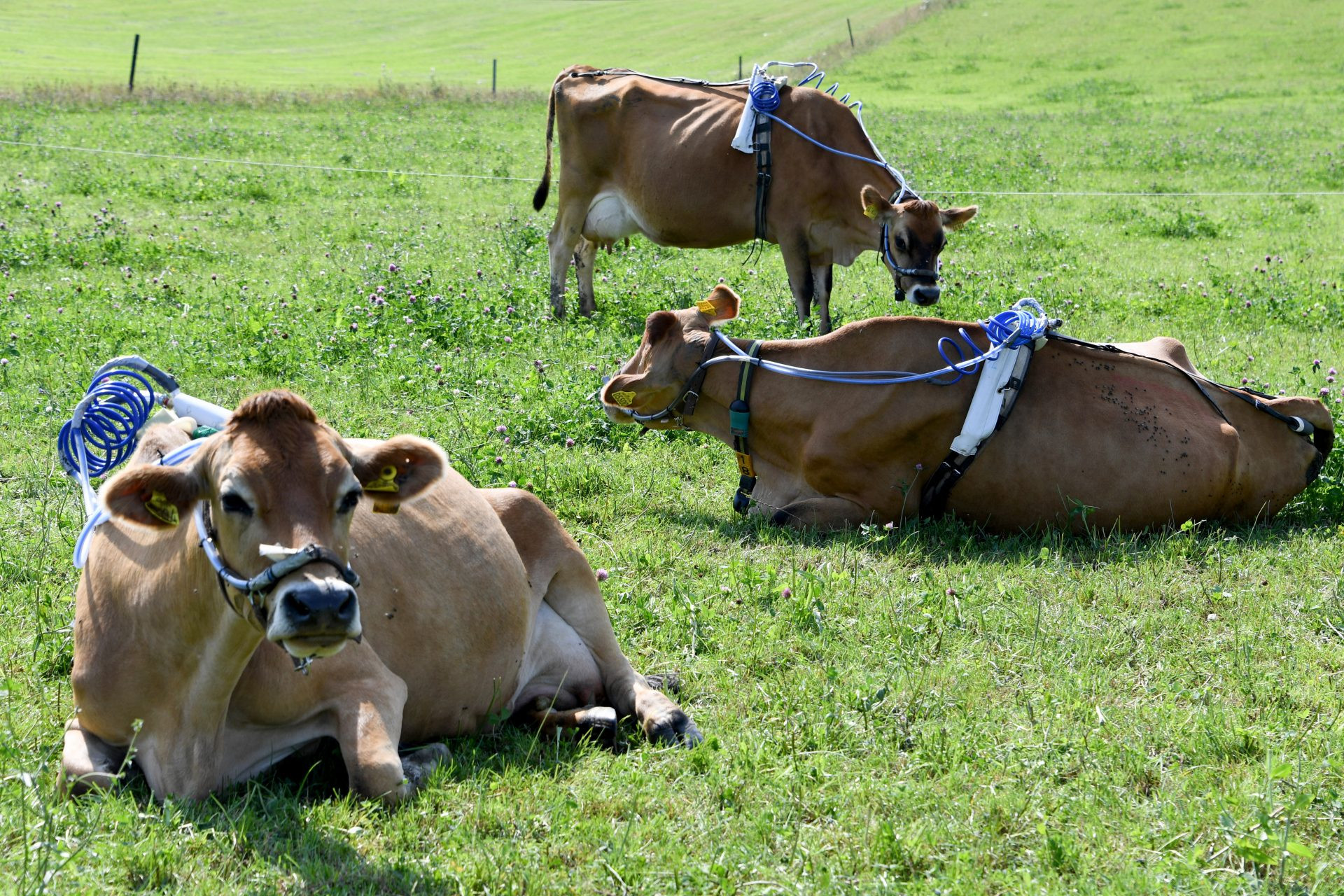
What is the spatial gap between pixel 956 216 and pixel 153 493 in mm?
8819

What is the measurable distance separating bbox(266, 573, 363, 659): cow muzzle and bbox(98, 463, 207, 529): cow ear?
547 millimetres

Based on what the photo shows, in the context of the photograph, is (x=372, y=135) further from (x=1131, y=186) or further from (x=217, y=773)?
(x=217, y=773)

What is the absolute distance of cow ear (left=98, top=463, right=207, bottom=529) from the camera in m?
3.77

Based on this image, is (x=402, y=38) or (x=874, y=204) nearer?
(x=874, y=204)

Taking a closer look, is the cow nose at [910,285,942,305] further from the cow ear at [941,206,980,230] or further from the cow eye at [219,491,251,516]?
the cow eye at [219,491,251,516]

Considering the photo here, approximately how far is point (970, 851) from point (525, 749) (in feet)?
5.47

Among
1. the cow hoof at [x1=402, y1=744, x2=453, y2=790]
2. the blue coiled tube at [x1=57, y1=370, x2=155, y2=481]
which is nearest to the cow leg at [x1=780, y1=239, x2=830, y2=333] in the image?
the blue coiled tube at [x1=57, y1=370, x2=155, y2=481]

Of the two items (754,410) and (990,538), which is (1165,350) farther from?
(754,410)

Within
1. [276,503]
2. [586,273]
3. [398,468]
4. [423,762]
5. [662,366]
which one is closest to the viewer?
[276,503]

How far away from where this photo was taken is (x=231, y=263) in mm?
13164

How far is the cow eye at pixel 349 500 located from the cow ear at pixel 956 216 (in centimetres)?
833

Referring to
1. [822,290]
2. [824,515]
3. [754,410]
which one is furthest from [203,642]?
[822,290]

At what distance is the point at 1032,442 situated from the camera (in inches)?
280

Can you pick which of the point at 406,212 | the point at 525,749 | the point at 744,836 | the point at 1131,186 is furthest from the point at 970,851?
the point at 1131,186
